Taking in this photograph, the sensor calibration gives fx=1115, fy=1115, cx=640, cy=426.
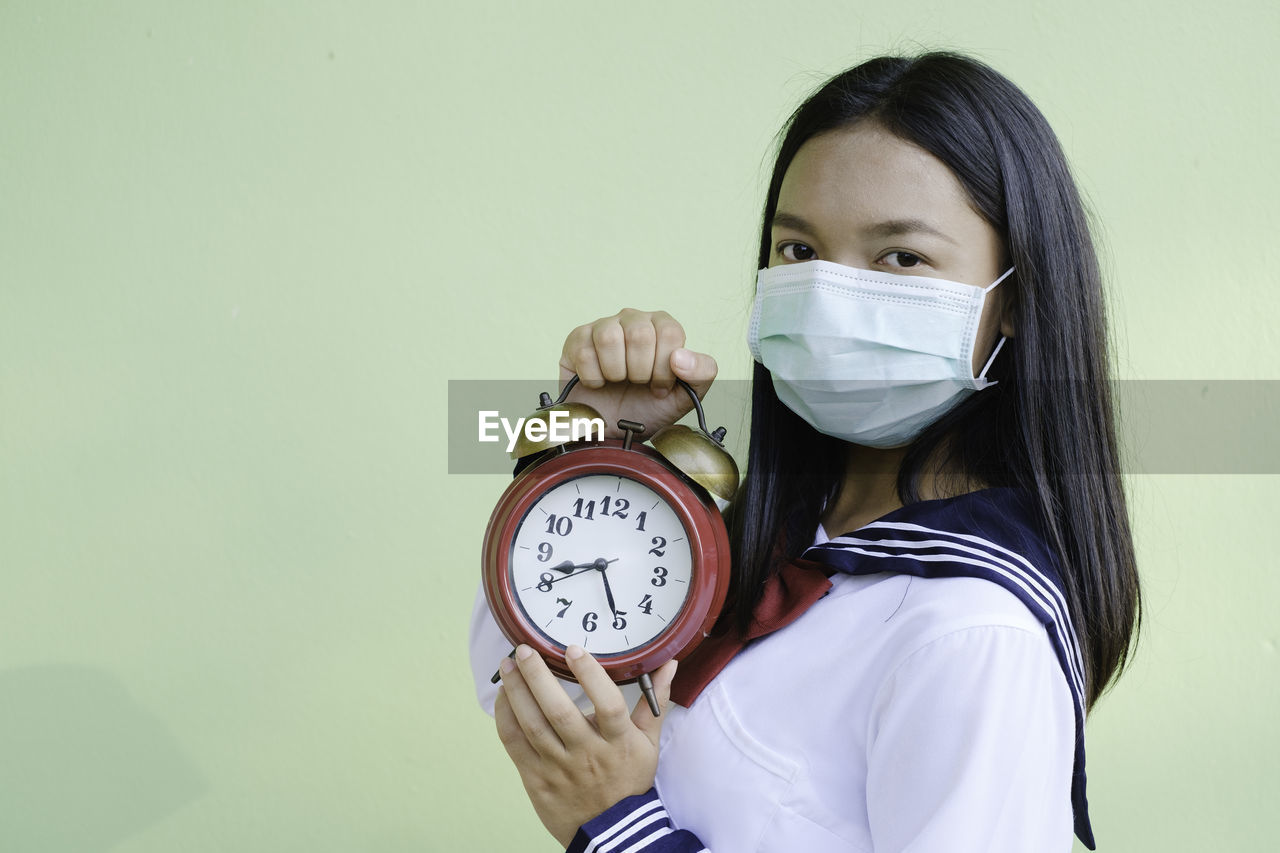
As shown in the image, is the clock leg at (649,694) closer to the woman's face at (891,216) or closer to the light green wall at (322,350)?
the woman's face at (891,216)

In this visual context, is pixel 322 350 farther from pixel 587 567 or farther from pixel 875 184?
pixel 875 184

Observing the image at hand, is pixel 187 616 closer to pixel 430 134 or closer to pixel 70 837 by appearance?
pixel 70 837

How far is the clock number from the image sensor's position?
104 cm

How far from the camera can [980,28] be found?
1.76m

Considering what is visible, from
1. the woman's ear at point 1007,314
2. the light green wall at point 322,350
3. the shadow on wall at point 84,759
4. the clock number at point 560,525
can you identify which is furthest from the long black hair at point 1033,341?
the shadow on wall at point 84,759

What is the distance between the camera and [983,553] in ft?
3.19

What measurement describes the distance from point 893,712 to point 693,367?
0.40m

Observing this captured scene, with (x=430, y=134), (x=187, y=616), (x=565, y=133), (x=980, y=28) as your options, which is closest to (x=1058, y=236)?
(x=980, y=28)

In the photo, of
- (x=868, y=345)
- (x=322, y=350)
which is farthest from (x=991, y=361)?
(x=322, y=350)

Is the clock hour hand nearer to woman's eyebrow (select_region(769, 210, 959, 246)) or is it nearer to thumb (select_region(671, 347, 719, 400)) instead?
thumb (select_region(671, 347, 719, 400))

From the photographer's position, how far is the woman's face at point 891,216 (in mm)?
1050

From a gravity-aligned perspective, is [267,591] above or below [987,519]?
below

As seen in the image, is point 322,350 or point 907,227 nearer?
point 907,227

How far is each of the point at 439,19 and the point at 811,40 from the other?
2.06 ft
